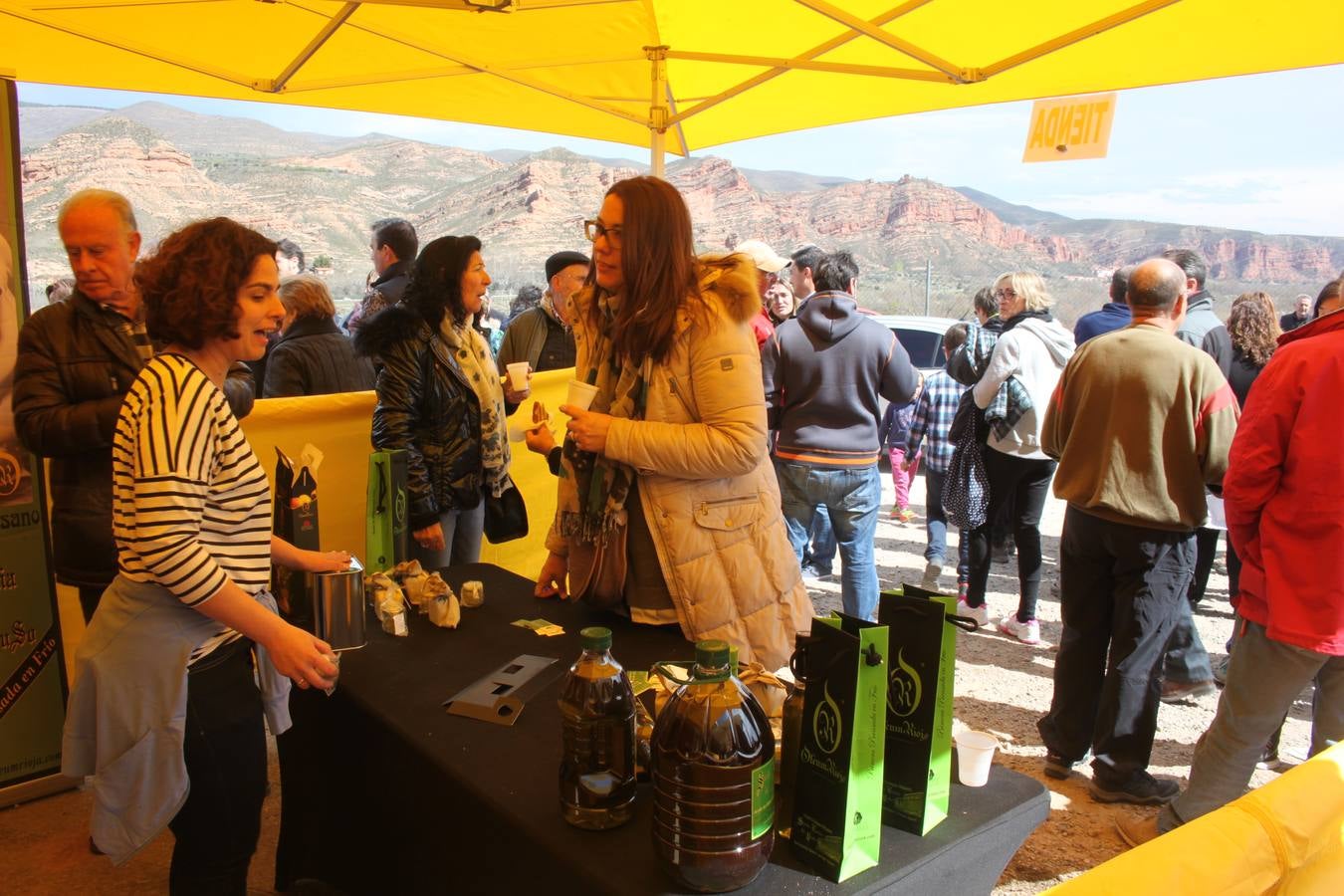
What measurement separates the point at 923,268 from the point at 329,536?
55.2 feet

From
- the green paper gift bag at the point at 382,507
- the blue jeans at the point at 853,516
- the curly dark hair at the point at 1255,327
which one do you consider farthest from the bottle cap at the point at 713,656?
the curly dark hair at the point at 1255,327

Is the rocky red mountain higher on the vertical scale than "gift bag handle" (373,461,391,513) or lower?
higher

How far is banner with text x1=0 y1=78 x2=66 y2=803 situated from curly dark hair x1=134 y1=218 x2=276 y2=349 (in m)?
1.63

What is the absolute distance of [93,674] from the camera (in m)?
1.56

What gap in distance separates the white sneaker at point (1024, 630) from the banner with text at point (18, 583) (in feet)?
13.8

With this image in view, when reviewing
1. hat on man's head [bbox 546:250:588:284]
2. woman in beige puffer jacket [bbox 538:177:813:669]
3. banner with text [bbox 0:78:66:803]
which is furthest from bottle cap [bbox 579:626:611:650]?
hat on man's head [bbox 546:250:588:284]

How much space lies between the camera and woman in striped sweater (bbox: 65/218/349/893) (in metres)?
1.50

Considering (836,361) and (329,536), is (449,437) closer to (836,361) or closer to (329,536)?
(329,536)

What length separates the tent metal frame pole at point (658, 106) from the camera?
4.16 m

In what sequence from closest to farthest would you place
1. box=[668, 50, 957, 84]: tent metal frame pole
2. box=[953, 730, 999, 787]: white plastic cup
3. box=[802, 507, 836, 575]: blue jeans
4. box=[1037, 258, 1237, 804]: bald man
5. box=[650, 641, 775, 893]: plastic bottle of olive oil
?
box=[650, 641, 775, 893]: plastic bottle of olive oil < box=[953, 730, 999, 787]: white plastic cup < box=[1037, 258, 1237, 804]: bald man < box=[668, 50, 957, 84]: tent metal frame pole < box=[802, 507, 836, 575]: blue jeans

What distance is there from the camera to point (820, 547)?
548 cm

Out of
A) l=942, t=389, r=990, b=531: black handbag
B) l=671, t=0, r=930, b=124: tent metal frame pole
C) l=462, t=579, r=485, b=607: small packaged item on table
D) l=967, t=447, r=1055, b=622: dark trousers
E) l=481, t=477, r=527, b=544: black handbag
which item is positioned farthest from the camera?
l=942, t=389, r=990, b=531: black handbag

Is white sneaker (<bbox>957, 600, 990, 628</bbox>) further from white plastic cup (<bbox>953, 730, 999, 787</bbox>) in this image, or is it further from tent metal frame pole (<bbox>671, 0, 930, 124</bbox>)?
white plastic cup (<bbox>953, 730, 999, 787</bbox>)

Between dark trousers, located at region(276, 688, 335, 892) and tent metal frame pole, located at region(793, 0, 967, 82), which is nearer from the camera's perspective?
dark trousers, located at region(276, 688, 335, 892)
